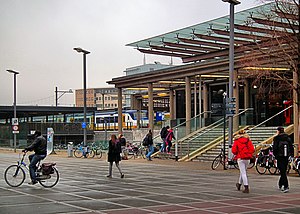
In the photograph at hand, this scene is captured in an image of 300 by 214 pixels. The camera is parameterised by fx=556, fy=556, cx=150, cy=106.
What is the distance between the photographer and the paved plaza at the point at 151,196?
1221cm

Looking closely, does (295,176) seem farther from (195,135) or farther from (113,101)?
(113,101)

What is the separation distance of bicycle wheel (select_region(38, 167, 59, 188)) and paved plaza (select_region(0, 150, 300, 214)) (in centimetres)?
19

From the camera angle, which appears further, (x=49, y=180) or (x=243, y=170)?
(x=49, y=180)

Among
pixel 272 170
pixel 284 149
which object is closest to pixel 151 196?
pixel 284 149

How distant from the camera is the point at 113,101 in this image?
176500 mm

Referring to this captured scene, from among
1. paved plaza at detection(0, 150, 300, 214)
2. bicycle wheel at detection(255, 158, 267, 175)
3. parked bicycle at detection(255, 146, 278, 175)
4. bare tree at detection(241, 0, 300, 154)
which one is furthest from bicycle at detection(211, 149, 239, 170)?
paved plaza at detection(0, 150, 300, 214)

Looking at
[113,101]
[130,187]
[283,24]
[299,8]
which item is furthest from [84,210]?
[113,101]

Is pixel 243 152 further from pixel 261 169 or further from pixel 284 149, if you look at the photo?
pixel 261 169

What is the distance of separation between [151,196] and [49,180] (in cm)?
429

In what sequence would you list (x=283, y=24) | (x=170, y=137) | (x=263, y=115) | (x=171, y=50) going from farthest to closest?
(x=171, y=50), (x=263, y=115), (x=170, y=137), (x=283, y=24)

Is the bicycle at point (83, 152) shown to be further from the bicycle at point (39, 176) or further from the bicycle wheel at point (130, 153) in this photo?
the bicycle at point (39, 176)

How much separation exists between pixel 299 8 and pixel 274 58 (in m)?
4.42

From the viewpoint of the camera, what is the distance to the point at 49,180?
17500mm

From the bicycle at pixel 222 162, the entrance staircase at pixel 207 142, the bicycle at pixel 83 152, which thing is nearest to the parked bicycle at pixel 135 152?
the entrance staircase at pixel 207 142
